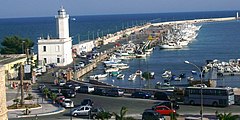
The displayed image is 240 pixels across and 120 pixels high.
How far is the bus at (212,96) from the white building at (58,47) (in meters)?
24.9

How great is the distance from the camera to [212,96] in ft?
85.1

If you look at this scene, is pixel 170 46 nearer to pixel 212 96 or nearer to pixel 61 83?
pixel 61 83

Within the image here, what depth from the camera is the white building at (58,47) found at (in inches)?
1956

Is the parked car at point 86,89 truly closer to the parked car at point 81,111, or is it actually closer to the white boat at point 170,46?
the parked car at point 81,111

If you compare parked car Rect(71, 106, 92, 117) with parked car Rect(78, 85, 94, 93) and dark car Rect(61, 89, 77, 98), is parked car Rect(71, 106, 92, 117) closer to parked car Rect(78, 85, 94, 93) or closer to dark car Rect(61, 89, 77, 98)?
dark car Rect(61, 89, 77, 98)

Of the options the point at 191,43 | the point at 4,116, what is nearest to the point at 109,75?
the point at 4,116

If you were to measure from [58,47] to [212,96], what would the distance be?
2625cm

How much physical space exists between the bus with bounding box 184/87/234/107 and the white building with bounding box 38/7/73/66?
81.6 feet

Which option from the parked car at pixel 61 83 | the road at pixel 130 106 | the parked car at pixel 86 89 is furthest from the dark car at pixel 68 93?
the parked car at pixel 61 83

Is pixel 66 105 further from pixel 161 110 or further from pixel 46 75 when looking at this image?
pixel 46 75

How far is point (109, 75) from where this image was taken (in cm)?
5334

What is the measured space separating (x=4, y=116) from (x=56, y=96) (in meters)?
13.7

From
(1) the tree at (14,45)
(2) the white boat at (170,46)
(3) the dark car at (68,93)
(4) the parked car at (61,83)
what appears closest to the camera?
(3) the dark car at (68,93)

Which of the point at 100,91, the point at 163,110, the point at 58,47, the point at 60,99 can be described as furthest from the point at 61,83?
the point at 163,110
